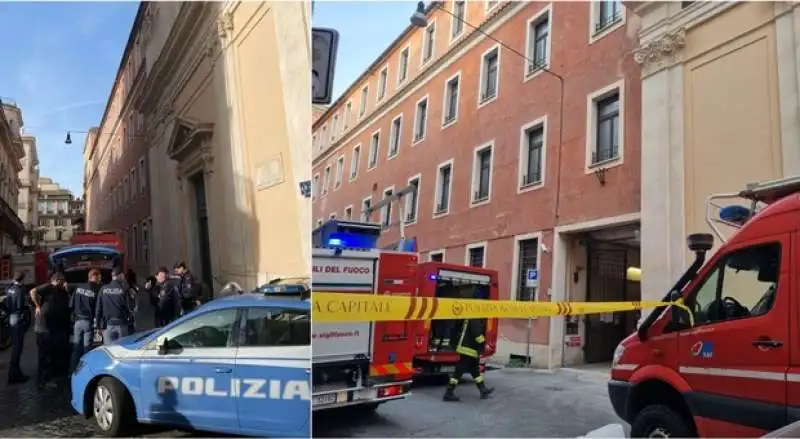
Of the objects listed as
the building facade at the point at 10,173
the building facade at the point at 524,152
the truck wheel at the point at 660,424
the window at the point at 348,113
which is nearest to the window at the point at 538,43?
the building facade at the point at 524,152

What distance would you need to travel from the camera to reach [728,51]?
4.99ft

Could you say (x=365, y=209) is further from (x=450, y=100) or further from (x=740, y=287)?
(x=740, y=287)

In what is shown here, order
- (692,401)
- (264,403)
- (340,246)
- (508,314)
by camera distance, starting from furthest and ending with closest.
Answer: (692,401) → (508,314) → (340,246) → (264,403)

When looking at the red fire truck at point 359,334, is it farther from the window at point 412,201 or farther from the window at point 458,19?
the window at point 458,19

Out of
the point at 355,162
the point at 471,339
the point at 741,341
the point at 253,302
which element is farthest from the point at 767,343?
the point at 253,302

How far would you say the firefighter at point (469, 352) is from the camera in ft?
4.52

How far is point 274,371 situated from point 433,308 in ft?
1.22

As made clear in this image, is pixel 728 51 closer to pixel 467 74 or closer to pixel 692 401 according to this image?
pixel 467 74

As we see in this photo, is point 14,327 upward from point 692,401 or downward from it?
upward

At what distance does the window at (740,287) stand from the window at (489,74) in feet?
2.22

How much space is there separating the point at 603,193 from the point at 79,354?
1.15 meters

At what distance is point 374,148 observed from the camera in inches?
54.1

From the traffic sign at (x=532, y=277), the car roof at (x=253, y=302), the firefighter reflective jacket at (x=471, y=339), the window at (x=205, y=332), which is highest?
the traffic sign at (x=532, y=277)

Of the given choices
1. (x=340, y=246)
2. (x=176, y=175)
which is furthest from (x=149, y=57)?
(x=340, y=246)
